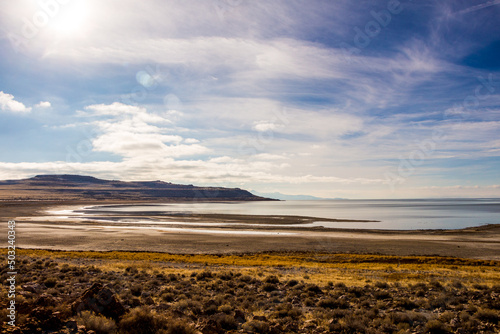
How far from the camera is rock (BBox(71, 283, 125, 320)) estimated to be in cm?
898

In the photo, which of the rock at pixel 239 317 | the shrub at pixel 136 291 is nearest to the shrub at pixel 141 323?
the rock at pixel 239 317

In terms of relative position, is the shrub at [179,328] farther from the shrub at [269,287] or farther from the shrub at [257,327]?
the shrub at [269,287]

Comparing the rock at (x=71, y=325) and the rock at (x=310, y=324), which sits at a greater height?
the rock at (x=71, y=325)

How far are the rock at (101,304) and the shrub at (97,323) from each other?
601 mm

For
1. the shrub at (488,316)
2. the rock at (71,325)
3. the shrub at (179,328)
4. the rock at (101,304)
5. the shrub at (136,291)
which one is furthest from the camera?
the shrub at (136,291)

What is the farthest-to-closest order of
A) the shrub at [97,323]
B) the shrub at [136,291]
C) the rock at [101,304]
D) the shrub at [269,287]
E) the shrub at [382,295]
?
the shrub at [269,287], the shrub at [136,291], the shrub at [382,295], the rock at [101,304], the shrub at [97,323]

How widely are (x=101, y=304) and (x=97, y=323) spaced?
4.78 feet

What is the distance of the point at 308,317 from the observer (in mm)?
10719

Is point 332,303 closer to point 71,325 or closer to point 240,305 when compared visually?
point 240,305

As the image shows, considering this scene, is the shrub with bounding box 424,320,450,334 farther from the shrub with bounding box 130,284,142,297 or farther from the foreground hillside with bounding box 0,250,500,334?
the shrub with bounding box 130,284,142,297

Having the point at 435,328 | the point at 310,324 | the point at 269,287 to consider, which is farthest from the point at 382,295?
the point at 310,324

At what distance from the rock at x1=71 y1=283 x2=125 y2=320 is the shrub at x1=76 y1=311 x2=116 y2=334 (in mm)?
601

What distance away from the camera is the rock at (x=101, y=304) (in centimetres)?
898

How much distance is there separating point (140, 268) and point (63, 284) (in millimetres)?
6206
